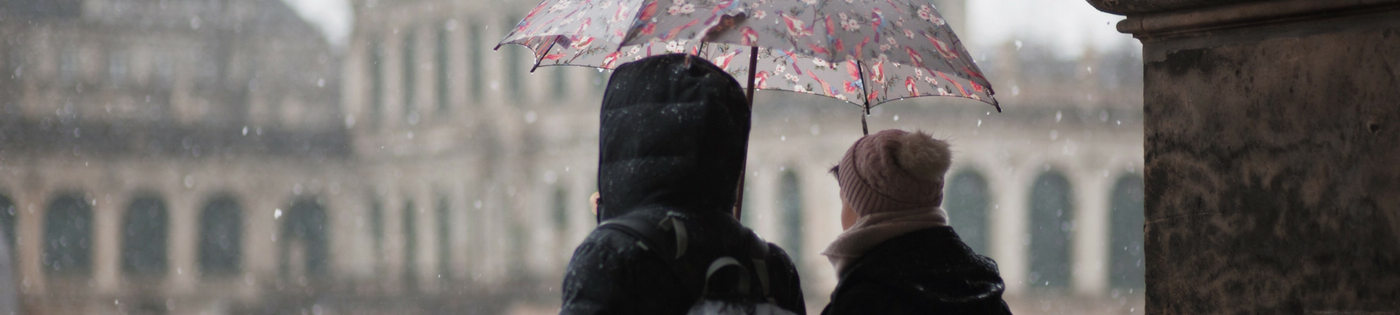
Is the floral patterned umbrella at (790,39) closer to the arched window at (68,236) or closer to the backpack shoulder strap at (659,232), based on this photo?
the backpack shoulder strap at (659,232)

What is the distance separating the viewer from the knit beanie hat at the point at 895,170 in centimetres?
210

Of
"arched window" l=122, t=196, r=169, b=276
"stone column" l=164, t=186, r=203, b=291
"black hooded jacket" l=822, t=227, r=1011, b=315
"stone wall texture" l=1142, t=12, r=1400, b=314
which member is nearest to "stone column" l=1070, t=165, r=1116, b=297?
"stone column" l=164, t=186, r=203, b=291

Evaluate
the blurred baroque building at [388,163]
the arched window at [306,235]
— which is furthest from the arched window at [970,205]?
the arched window at [306,235]

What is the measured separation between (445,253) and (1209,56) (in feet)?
97.1

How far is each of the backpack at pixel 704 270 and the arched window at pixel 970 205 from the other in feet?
81.0

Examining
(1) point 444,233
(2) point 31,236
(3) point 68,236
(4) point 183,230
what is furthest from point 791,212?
(2) point 31,236

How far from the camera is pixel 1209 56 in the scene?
2.15m

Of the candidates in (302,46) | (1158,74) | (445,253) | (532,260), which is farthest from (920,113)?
(1158,74)

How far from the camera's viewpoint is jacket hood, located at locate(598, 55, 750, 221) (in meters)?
1.73

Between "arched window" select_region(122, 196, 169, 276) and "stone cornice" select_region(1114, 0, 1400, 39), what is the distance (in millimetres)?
32790

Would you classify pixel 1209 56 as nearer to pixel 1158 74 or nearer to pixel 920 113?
pixel 1158 74

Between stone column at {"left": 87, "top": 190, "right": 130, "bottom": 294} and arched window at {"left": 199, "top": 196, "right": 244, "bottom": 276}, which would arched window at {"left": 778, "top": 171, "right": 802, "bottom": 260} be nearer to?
arched window at {"left": 199, "top": 196, "right": 244, "bottom": 276}

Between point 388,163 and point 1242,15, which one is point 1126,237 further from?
point 1242,15

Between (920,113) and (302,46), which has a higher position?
(302,46)
